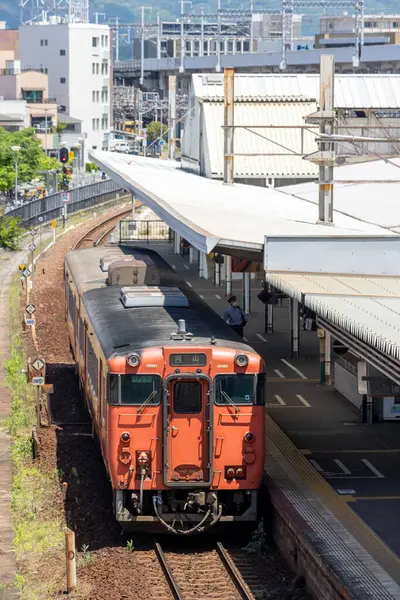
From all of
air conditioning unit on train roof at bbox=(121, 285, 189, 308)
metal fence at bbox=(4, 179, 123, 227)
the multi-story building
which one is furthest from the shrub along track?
the multi-story building

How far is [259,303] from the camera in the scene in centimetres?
3158

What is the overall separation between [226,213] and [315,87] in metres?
22.9

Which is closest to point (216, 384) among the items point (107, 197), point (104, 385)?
point (104, 385)

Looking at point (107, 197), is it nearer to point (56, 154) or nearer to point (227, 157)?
point (56, 154)

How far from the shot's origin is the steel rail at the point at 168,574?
41.6ft

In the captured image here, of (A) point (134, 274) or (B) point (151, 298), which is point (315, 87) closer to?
(A) point (134, 274)

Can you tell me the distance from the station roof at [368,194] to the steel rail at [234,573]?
36.9ft

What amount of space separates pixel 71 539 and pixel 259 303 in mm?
19080

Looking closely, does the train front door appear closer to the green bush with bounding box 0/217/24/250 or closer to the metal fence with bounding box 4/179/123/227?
the green bush with bounding box 0/217/24/250

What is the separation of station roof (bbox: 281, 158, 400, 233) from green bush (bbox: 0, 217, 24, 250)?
614 inches

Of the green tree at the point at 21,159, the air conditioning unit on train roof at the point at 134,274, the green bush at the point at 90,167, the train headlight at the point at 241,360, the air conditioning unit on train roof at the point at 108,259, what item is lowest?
the green bush at the point at 90,167

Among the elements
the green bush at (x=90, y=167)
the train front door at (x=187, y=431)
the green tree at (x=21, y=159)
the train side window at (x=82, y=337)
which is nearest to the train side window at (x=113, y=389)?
the train front door at (x=187, y=431)

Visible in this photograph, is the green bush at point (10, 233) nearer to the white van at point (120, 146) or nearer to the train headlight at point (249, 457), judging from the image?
the train headlight at point (249, 457)

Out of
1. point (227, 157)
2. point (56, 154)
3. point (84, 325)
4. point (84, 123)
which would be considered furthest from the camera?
point (84, 123)
